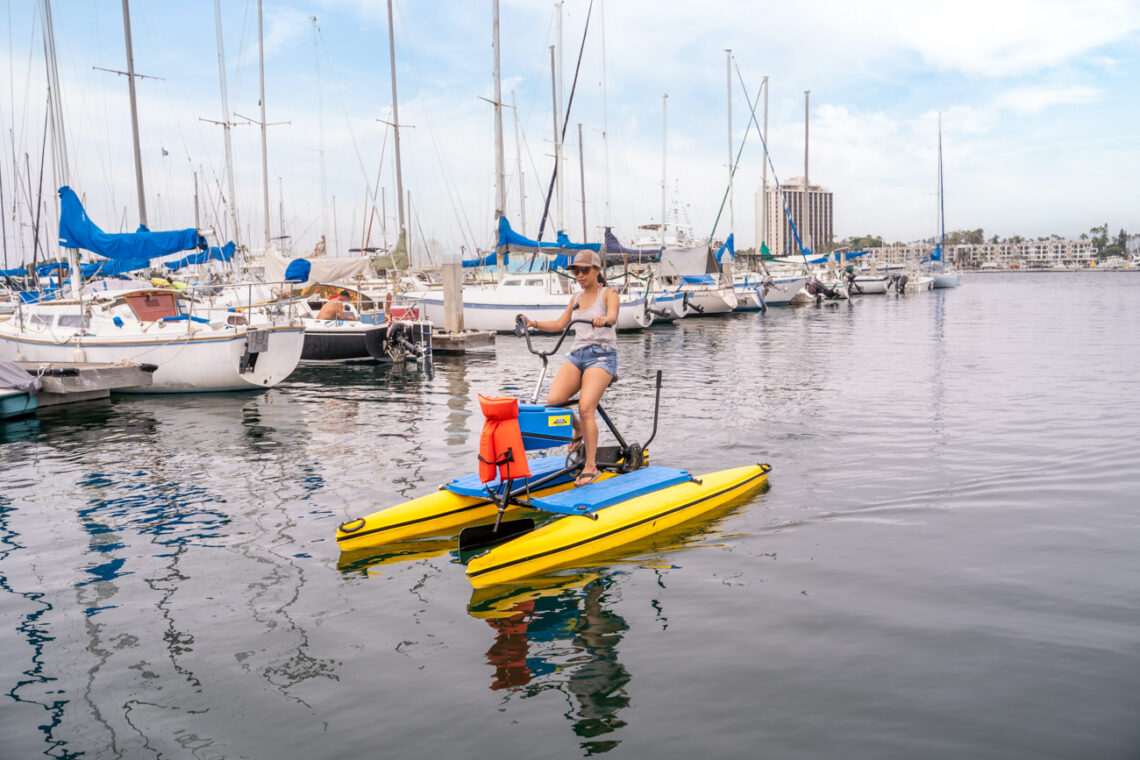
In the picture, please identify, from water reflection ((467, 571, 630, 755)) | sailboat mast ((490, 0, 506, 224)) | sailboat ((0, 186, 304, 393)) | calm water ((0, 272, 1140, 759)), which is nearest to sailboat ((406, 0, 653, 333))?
sailboat mast ((490, 0, 506, 224))

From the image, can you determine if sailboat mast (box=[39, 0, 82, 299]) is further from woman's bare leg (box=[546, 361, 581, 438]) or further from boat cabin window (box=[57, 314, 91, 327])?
woman's bare leg (box=[546, 361, 581, 438])

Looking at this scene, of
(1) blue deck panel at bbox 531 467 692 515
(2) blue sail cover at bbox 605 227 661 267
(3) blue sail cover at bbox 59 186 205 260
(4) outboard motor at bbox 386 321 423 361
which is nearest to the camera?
(1) blue deck panel at bbox 531 467 692 515

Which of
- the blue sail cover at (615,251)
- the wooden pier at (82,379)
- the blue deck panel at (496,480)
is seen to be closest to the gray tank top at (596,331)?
the blue deck panel at (496,480)

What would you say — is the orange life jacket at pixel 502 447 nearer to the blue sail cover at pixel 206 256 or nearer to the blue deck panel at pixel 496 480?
the blue deck panel at pixel 496 480

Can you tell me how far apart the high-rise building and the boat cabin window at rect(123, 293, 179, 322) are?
50.5 meters

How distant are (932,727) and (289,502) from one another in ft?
21.7

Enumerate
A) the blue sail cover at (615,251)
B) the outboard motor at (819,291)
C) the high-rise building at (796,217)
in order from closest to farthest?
the blue sail cover at (615,251)
the outboard motor at (819,291)
the high-rise building at (796,217)

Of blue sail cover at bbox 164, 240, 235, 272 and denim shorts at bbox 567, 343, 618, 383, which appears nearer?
denim shorts at bbox 567, 343, 618, 383

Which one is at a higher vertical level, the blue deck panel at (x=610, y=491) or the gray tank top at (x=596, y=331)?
the gray tank top at (x=596, y=331)

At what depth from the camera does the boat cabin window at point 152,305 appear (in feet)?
61.0

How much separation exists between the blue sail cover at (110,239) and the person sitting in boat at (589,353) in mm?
14689

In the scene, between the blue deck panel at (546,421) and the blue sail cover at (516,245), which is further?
the blue sail cover at (516,245)

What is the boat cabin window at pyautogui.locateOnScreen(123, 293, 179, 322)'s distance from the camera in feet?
61.0

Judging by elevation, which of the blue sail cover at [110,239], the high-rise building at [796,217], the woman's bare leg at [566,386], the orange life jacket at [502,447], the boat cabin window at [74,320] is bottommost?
the orange life jacket at [502,447]
